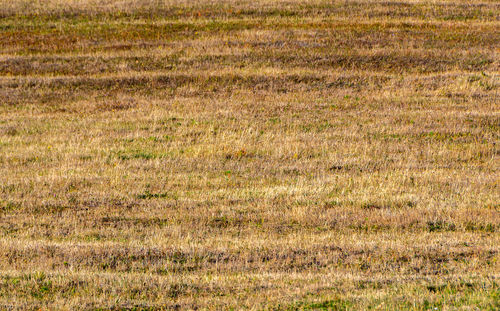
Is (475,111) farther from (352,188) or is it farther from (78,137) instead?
(78,137)

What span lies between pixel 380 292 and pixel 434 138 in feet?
35.1

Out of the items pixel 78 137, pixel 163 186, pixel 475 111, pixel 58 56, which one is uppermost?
pixel 58 56

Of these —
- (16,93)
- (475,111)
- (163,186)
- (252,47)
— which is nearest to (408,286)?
(163,186)

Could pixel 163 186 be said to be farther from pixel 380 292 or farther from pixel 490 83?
pixel 490 83

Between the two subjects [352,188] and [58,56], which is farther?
[58,56]

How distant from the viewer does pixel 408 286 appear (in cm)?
724

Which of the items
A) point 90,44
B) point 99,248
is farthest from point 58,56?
point 99,248

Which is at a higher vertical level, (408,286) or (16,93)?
(16,93)

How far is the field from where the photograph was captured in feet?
25.5

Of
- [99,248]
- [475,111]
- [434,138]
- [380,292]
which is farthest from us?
[475,111]

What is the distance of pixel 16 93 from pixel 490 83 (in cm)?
1715

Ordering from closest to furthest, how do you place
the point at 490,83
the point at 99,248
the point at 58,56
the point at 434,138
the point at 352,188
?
1. the point at 99,248
2. the point at 352,188
3. the point at 434,138
4. the point at 490,83
5. the point at 58,56

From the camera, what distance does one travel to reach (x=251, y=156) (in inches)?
619

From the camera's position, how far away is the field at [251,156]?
776 cm
